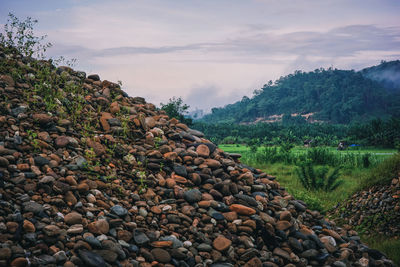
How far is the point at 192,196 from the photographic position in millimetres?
4668

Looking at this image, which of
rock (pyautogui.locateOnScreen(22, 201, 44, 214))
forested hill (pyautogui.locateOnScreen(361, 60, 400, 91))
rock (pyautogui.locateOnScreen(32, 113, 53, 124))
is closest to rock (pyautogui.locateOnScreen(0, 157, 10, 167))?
rock (pyautogui.locateOnScreen(22, 201, 44, 214))

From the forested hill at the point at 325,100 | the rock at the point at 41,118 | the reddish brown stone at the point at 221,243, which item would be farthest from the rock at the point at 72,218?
the forested hill at the point at 325,100

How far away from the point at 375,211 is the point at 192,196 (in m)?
4.71

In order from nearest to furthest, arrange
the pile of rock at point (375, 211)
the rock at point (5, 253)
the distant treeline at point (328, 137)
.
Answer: the rock at point (5, 253) < the pile of rock at point (375, 211) < the distant treeline at point (328, 137)

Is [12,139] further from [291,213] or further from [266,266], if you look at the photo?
[291,213]

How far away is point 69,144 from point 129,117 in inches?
53.0

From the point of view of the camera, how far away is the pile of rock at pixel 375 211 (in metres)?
6.66

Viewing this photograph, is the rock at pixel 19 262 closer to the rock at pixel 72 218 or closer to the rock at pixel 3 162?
the rock at pixel 72 218

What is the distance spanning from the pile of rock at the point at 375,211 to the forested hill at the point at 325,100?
2385 inches

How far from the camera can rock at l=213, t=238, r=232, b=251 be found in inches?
159

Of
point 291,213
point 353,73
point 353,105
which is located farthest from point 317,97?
point 291,213

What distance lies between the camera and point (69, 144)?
16.0 ft

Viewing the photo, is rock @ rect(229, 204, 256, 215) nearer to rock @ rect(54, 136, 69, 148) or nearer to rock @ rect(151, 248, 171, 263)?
rock @ rect(151, 248, 171, 263)

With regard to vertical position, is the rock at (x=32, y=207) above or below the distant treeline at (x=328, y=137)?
above
